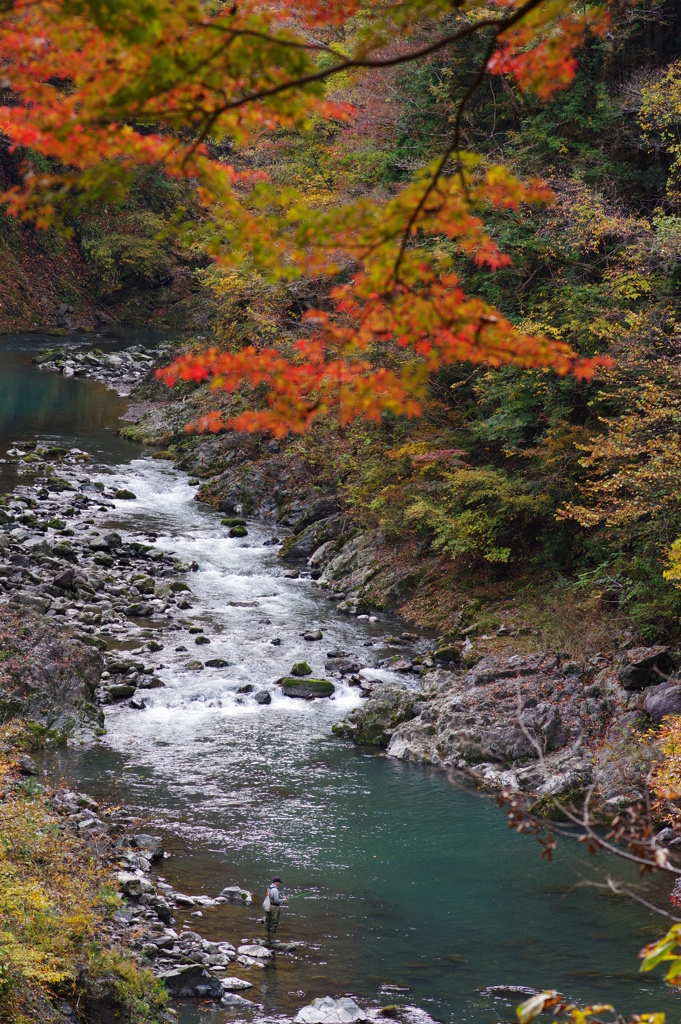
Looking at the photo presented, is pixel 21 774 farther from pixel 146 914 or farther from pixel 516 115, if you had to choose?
pixel 516 115

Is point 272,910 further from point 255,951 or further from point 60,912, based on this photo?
point 60,912

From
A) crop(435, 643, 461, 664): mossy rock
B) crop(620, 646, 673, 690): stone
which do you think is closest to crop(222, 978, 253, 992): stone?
crop(620, 646, 673, 690): stone

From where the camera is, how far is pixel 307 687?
1666cm

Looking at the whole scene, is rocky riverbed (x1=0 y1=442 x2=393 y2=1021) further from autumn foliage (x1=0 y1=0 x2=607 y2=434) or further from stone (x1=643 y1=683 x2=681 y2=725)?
autumn foliage (x1=0 y1=0 x2=607 y2=434)

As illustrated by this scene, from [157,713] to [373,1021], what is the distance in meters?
7.65

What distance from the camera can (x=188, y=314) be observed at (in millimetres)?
58469

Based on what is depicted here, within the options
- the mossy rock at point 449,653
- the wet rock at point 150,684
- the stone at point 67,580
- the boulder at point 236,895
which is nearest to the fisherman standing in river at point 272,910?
the boulder at point 236,895

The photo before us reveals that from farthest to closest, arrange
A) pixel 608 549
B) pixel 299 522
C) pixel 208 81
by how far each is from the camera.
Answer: pixel 299 522 → pixel 608 549 → pixel 208 81

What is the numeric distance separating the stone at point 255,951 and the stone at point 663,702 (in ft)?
23.1

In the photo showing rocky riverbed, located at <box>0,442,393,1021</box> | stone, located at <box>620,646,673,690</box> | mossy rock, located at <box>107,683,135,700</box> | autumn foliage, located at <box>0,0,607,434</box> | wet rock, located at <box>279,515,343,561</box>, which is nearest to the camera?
autumn foliage, located at <box>0,0,607,434</box>

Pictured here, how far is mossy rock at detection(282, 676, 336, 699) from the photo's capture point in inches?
653

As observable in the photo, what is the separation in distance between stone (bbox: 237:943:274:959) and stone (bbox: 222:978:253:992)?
1.42 feet

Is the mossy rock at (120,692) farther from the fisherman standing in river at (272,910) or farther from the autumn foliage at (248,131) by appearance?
the autumn foliage at (248,131)

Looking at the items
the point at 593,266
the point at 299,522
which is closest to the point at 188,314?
the point at 299,522
